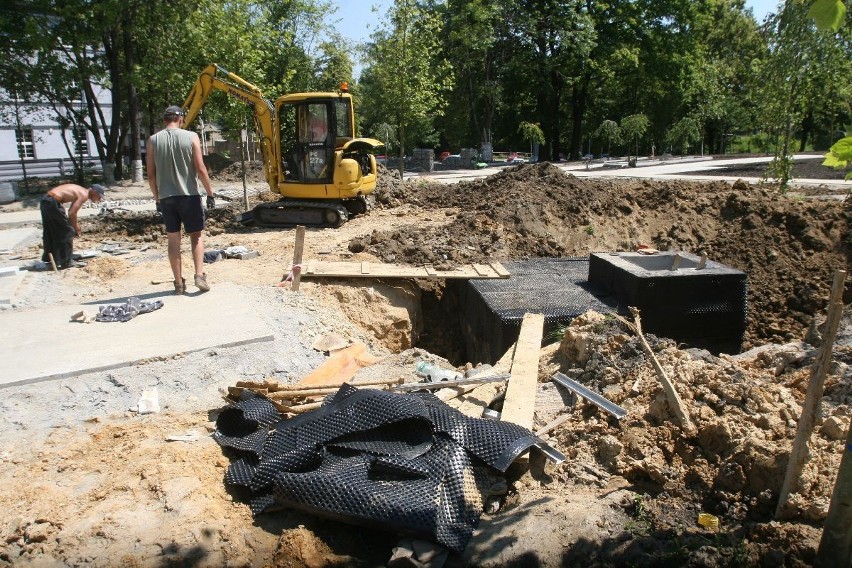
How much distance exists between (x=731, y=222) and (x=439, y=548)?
30.2 feet

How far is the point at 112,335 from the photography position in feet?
18.5

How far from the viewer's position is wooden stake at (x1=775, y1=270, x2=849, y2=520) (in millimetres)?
2996

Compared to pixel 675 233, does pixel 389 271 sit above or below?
below

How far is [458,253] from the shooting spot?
9922 millimetres

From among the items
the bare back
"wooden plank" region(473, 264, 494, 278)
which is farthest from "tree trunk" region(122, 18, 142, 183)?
"wooden plank" region(473, 264, 494, 278)

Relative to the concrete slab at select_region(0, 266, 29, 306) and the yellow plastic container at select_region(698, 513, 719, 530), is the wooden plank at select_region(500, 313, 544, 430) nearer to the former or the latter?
the yellow plastic container at select_region(698, 513, 719, 530)

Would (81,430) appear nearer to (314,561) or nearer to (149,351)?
(149,351)

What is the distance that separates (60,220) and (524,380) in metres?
7.26

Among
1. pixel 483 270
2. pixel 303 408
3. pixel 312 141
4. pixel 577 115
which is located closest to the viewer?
pixel 303 408

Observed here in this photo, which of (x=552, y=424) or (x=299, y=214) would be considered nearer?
(x=552, y=424)

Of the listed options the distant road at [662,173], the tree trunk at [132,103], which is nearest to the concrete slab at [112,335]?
the distant road at [662,173]

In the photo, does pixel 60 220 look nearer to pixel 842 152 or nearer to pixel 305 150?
pixel 305 150

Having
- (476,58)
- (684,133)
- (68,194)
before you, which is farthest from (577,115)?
(68,194)

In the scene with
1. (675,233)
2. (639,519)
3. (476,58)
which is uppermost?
(476,58)
